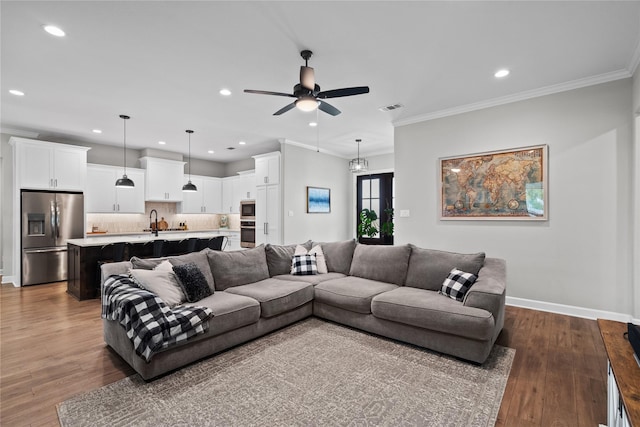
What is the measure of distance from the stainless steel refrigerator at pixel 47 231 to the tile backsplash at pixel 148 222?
809 mm

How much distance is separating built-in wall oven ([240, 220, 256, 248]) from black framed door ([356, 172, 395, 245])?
9.00 ft

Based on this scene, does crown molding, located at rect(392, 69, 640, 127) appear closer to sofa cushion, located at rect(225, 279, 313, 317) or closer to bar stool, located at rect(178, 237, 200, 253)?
sofa cushion, located at rect(225, 279, 313, 317)

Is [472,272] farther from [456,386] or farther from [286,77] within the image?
[286,77]

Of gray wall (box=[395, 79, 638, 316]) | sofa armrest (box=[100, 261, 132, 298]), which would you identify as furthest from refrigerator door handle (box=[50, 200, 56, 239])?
gray wall (box=[395, 79, 638, 316])

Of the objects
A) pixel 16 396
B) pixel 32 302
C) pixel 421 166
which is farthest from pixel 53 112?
pixel 421 166

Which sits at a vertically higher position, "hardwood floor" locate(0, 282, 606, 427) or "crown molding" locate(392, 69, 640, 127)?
"crown molding" locate(392, 69, 640, 127)

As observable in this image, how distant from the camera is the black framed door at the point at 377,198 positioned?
7652mm

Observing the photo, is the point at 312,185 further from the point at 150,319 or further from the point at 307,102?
the point at 150,319

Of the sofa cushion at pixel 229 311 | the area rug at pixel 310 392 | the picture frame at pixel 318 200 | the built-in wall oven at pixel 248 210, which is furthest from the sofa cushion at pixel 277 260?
the built-in wall oven at pixel 248 210

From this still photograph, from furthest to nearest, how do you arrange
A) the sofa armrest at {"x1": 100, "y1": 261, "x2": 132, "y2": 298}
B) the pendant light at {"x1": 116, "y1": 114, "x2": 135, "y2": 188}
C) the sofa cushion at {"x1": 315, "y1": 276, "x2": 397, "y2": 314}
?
the pendant light at {"x1": 116, "y1": 114, "x2": 135, "y2": 188}
the sofa cushion at {"x1": 315, "y1": 276, "x2": 397, "y2": 314}
the sofa armrest at {"x1": 100, "y1": 261, "x2": 132, "y2": 298}

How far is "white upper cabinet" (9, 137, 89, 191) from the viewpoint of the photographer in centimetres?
539

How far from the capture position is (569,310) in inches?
146

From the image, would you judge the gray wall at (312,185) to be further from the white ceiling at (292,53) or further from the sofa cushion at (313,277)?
the sofa cushion at (313,277)

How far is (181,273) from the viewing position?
2.90 meters
